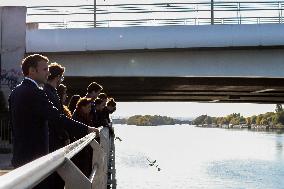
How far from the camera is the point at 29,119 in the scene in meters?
3.66

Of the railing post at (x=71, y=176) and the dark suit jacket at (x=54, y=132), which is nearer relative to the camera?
the railing post at (x=71, y=176)

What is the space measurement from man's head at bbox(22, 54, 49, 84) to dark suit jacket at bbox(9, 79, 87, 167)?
0.28ft

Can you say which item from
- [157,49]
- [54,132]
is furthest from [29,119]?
[157,49]

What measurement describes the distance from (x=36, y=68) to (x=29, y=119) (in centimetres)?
39

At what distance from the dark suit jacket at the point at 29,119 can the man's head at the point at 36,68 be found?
A: 0.08 m

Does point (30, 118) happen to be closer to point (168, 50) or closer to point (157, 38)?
point (157, 38)

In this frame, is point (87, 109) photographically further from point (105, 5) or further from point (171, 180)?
point (171, 180)

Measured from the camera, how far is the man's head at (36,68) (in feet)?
12.4

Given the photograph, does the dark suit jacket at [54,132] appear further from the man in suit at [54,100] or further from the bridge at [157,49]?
the bridge at [157,49]

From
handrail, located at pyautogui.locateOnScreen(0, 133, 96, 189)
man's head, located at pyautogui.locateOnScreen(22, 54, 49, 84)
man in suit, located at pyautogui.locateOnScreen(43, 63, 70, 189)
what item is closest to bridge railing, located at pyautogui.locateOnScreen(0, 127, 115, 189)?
handrail, located at pyautogui.locateOnScreen(0, 133, 96, 189)

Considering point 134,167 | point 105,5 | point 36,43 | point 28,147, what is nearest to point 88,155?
point 28,147

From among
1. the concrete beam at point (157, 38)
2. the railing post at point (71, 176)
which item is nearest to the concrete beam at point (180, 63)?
the concrete beam at point (157, 38)

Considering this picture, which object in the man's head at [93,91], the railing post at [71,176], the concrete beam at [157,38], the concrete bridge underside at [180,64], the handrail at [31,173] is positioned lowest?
the railing post at [71,176]

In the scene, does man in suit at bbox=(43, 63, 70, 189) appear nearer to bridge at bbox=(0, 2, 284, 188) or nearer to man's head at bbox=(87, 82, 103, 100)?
man's head at bbox=(87, 82, 103, 100)
